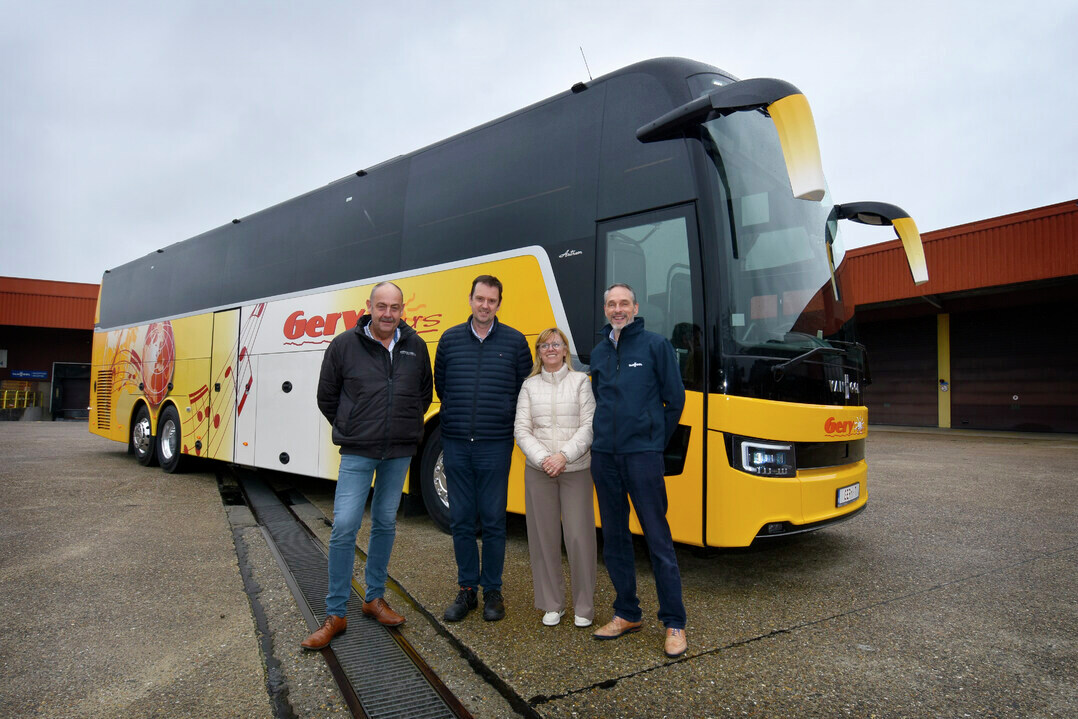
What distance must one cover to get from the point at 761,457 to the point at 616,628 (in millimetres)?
1267

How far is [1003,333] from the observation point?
18.7m

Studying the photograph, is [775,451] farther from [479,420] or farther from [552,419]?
[479,420]

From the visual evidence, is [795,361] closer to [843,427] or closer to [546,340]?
[843,427]

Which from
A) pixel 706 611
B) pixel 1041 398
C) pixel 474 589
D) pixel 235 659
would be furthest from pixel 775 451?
pixel 1041 398

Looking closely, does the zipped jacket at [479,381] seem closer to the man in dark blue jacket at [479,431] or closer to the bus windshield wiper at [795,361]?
the man in dark blue jacket at [479,431]

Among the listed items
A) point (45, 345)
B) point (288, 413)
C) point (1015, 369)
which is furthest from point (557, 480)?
point (45, 345)

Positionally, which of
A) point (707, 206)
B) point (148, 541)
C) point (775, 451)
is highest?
point (707, 206)

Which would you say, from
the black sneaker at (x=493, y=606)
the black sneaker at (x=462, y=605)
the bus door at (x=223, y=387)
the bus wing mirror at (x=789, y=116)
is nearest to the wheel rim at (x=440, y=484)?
the black sneaker at (x=462, y=605)

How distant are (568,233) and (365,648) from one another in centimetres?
294

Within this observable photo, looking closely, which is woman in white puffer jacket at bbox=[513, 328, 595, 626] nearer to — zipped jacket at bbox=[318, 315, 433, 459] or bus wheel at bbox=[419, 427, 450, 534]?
zipped jacket at bbox=[318, 315, 433, 459]

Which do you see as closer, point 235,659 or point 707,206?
point 235,659

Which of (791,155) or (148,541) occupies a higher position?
(791,155)

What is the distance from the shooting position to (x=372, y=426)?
3262mm

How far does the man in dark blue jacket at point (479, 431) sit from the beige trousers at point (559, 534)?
21 cm
